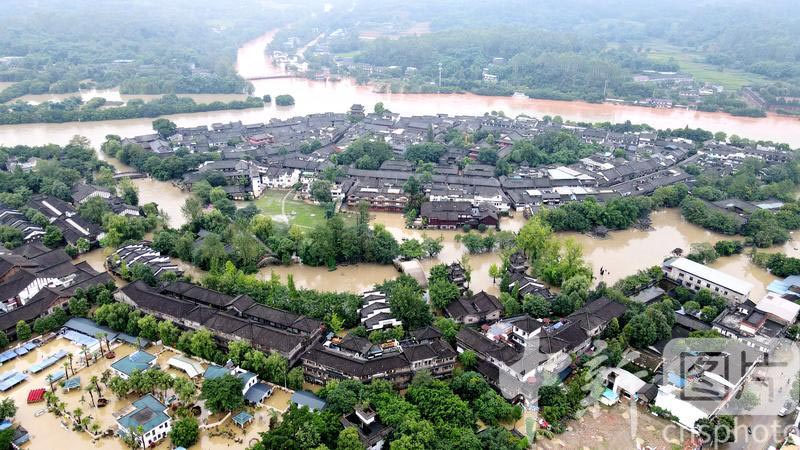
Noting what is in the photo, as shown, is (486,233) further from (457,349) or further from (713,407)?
(713,407)

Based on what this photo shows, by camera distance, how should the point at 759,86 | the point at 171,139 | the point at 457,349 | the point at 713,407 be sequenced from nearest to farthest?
the point at 713,407, the point at 457,349, the point at 171,139, the point at 759,86

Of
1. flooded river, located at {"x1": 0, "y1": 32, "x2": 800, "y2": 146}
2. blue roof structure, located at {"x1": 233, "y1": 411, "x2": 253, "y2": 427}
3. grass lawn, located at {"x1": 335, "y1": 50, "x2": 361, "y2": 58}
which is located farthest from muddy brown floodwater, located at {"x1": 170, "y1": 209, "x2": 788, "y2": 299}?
grass lawn, located at {"x1": 335, "y1": 50, "x2": 361, "y2": 58}

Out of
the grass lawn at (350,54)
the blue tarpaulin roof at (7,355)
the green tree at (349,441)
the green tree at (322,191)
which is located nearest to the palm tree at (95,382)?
the blue tarpaulin roof at (7,355)

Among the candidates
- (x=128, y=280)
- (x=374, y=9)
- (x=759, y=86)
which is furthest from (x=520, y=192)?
(x=374, y=9)

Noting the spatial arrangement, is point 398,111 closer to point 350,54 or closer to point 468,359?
point 350,54

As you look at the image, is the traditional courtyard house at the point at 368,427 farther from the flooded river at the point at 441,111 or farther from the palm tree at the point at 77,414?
the flooded river at the point at 441,111
